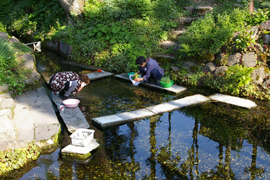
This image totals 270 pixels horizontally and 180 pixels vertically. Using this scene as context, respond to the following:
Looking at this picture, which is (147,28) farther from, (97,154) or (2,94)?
(97,154)

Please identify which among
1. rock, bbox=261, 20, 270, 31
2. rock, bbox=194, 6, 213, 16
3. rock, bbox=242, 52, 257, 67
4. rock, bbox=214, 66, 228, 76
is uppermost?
rock, bbox=194, 6, 213, 16

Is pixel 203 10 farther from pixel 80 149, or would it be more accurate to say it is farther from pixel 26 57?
pixel 80 149

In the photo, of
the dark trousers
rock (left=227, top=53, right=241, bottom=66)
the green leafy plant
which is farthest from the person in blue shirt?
the green leafy plant

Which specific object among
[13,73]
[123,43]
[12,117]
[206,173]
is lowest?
[206,173]

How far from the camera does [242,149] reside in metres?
4.21

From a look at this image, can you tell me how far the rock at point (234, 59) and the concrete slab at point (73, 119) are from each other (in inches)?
201

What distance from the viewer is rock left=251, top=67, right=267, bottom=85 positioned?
Answer: 676cm

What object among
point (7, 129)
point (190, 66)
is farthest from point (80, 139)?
point (190, 66)

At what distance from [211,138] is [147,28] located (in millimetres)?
6595

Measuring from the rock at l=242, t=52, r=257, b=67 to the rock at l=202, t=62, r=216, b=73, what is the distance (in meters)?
0.93

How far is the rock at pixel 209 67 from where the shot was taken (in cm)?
755

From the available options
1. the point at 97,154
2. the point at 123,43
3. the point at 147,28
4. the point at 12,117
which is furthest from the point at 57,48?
the point at 97,154

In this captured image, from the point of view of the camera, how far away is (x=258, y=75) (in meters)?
6.81

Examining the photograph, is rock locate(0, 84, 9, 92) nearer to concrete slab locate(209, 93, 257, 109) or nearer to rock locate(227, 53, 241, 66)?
concrete slab locate(209, 93, 257, 109)
